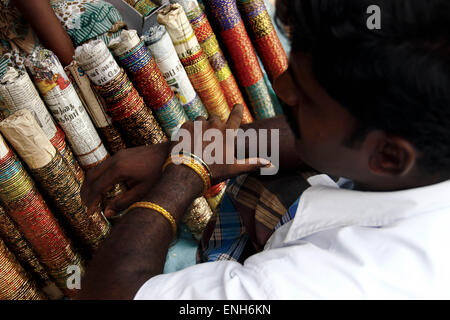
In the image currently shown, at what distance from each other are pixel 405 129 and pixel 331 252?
0.25 m

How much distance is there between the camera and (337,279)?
670mm

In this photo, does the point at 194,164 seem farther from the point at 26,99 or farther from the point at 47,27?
the point at 47,27

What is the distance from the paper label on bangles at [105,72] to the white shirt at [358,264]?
0.76 meters

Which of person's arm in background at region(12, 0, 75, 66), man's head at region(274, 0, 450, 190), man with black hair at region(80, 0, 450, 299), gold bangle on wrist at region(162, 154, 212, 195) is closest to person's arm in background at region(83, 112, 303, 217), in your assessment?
gold bangle on wrist at region(162, 154, 212, 195)

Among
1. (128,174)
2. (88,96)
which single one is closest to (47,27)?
(88,96)

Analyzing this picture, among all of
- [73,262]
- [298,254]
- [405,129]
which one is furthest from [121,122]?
[405,129]

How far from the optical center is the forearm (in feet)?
2.72

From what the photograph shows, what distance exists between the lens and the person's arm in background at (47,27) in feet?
4.35

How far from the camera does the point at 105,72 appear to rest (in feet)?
4.19

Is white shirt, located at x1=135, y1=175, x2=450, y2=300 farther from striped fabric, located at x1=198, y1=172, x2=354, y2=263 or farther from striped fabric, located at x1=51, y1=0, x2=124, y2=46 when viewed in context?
striped fabric, located at x1=51, y1=0, x2=124, y2=46

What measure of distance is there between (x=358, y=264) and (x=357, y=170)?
19 cm

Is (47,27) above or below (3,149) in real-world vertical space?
above
